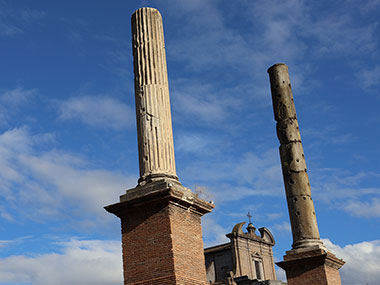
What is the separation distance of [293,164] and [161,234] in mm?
6559

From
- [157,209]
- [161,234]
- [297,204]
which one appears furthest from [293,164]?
[161,234]

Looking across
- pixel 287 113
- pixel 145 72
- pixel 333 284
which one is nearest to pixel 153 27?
pixel 145 72

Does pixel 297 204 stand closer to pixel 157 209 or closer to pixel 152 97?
pixel 152 97

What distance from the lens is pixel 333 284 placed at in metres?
11.4

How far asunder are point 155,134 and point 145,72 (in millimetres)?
1307

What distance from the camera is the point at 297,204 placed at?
40.7 feet

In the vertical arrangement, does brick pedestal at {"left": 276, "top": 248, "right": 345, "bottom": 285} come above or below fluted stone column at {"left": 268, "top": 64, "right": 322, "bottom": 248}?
below

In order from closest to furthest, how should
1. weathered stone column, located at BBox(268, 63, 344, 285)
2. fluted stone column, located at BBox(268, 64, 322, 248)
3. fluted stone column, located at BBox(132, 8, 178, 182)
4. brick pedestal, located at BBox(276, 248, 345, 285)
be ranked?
1. fluted stone column, located at BBox(132, 8, 178, 182)
2. brick pedestal, located at BBox(276, 248, 345, 285)
3. weathered stone column, located at BBox(268, 63, 344, 285)
4. fluted stone column, located at BBox(268, 64, 322, 248)

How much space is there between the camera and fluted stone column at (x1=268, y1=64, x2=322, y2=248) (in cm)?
1210

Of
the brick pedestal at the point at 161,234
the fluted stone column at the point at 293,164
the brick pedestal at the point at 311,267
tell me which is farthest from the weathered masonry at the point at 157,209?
the fluted stone column at the point at 293,164

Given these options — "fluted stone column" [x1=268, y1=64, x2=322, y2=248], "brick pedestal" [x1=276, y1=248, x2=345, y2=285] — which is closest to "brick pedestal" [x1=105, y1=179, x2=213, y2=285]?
"brick pedestal" [x1=276, y1=248, x2=345, y2=285]

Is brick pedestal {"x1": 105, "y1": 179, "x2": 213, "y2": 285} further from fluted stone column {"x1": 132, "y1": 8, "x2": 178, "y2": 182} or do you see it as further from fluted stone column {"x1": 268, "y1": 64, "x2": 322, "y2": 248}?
fluted stone column {"x1": 268, "y1": 64, "x2": 322, "y2": 248}

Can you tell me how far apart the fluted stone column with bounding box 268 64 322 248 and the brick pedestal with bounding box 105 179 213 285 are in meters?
5.01

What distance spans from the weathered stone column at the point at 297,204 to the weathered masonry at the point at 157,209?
14.7ft
